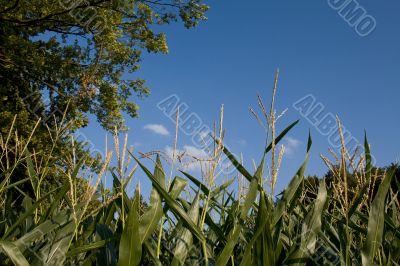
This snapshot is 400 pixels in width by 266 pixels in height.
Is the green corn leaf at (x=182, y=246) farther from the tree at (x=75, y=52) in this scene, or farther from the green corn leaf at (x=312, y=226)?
the tree at (x=75, y=52)

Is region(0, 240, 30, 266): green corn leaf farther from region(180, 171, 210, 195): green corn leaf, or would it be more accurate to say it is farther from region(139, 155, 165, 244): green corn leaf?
region(180, 171, 210, 195): green corn leaf

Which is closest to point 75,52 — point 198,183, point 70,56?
point 70,56

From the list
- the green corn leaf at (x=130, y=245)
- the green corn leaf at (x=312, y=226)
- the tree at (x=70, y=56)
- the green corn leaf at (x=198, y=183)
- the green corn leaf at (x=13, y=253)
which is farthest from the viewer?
the tree at (x=70, y=56)

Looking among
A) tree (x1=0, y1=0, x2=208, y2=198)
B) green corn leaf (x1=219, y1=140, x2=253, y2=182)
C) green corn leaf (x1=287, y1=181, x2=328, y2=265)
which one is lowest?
green corn leaf (x1=287, y1=181, x2=328, y2=265)

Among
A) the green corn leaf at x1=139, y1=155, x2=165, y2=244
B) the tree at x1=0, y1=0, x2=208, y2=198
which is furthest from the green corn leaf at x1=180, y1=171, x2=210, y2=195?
the tree at x1=0, y1=0, x2=208, y2=198

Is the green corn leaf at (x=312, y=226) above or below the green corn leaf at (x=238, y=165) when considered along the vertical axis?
below

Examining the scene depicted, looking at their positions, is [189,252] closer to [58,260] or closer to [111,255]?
[111,255]

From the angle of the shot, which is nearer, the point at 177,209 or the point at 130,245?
the point at 130,245

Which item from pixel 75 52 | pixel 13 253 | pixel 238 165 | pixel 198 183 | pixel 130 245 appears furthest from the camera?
pixel 75 52

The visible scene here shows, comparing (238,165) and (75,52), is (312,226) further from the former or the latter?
(75,52)

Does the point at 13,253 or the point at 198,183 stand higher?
the point at 198,183

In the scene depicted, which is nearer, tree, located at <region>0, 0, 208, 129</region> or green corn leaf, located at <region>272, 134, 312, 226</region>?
green corn leaf, located at <region>272, 134, 312, 226</region>

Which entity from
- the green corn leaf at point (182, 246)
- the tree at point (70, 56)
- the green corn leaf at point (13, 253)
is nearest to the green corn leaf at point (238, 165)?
the green corn leaf at point (182, 246)

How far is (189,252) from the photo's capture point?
5.90ft
